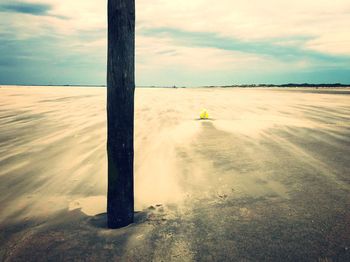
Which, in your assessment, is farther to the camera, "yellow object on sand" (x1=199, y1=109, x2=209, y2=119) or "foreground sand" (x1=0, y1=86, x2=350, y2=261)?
"yellow object on sand" (x1=199, y1=109, x2=209, y2=119)

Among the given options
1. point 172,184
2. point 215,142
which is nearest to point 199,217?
point 172,184

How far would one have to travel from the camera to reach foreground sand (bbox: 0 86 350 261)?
9.27 feet

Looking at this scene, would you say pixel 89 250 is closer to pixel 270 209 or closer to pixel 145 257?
pixel 145 257

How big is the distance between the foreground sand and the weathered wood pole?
12.2 inches

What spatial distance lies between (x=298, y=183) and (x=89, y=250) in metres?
3.28

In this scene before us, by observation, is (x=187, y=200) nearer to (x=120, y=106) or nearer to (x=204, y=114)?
(x=120, y=106)

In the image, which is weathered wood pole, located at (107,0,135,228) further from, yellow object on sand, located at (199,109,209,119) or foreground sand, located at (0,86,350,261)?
yellow object on sand, located at (199,109,209,119)

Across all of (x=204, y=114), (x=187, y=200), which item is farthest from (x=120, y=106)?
(x=204, y=114)

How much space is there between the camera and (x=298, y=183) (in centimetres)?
445

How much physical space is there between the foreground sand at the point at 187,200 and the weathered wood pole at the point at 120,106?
1.01 ft

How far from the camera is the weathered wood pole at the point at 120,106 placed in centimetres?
278

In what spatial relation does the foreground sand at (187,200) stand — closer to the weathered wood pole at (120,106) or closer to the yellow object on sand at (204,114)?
the weathered wood pole at (120,106)

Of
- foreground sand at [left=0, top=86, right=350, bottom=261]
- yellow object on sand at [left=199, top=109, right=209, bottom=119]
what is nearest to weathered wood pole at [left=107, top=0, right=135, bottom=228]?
foreground sand at [left=0, top=86, right=350, bottom=261]

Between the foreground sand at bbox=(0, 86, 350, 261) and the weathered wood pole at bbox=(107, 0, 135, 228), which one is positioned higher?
the weathered wood pole at bbox=(107, 0, 135, 228)
